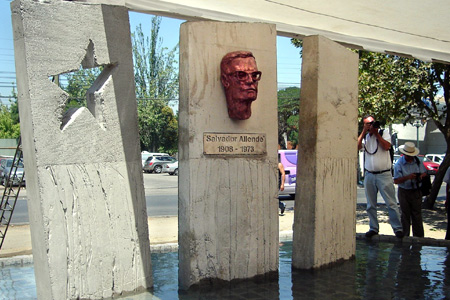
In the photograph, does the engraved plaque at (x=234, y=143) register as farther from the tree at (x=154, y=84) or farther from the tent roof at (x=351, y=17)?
the tree at (x=154, y=84)

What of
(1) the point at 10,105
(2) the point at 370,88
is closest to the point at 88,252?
(2) the point at 370,88

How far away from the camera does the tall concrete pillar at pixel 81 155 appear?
443 centimetres

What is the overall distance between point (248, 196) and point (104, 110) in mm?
1709

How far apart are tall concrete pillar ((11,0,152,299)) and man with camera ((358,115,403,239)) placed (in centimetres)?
392

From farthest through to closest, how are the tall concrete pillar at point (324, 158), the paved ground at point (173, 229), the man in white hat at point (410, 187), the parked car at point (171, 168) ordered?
1. the parked car at point (171, 168)
2. the paved ground at point (173, 229)
3. the man in white hat at point (410, 187)
4. the tall concrete pillar at point (324, 158)

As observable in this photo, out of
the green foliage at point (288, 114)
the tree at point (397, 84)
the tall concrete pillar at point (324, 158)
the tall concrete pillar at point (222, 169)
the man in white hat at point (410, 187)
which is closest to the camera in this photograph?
the tall concrete pillar at point (222, 169)

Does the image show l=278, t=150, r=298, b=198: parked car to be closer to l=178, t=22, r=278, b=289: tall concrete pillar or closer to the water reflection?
the water reflection

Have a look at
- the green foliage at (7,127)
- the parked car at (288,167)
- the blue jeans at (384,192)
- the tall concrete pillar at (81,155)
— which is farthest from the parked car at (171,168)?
the tall concrete pillar at (81,155)

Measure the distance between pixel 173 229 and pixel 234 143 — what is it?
648cm

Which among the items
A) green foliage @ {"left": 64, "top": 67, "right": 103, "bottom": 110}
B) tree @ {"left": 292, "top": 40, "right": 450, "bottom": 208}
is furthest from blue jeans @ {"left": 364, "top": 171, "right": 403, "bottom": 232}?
green foliage @ {"left": 64, "top": 67, "right": 103, "bottom": 110}

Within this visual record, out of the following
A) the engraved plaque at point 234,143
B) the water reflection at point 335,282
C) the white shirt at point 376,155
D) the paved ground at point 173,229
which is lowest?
the paved ground at point 173,229

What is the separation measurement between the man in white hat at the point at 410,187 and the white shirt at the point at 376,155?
2.68 ft

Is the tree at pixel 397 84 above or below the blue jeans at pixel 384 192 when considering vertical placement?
above

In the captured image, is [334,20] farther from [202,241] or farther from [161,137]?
[161,137]
